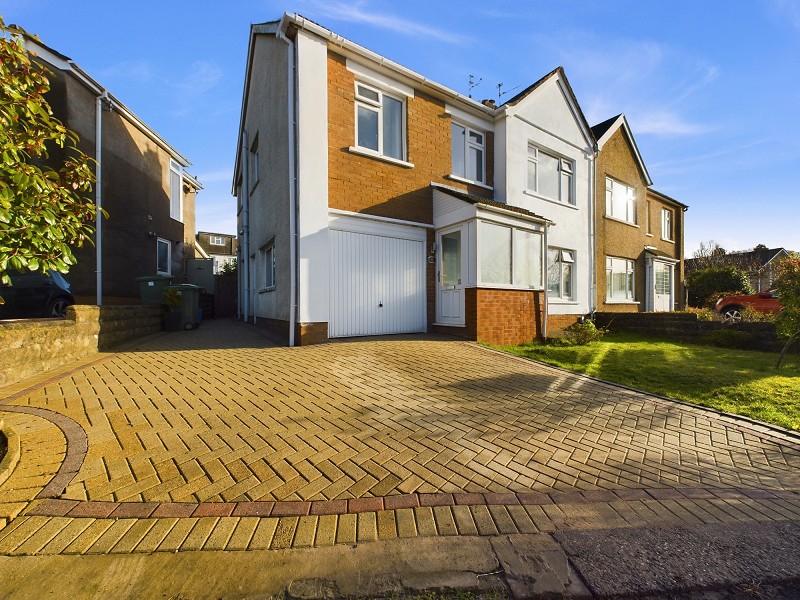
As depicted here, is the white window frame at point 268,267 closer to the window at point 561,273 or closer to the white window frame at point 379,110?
the white window frame at point 379,110

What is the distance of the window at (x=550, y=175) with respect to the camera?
41.5 ft

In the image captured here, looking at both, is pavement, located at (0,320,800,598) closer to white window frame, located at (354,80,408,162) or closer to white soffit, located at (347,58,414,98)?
white window frame, located at (354,80,408,162)

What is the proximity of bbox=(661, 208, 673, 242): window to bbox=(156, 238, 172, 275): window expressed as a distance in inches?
964

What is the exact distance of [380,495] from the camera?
2.48 metres

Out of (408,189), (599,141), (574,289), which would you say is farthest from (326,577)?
(599,141)

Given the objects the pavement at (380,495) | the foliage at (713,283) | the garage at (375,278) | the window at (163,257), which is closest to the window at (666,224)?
the foliage at (713,283)

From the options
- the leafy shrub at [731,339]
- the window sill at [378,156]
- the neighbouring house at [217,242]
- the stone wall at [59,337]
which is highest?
the neighbouring house at [217,242]

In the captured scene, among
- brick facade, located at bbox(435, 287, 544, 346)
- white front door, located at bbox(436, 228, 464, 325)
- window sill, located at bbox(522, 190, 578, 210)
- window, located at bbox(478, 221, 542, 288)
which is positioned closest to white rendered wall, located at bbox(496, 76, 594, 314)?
window sill, located at bbox(522, 190, 578, 210)

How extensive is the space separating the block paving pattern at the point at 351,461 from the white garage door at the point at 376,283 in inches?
127

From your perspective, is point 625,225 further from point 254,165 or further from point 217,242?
point 217,242

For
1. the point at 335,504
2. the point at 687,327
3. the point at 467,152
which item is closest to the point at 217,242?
the point at 467,152

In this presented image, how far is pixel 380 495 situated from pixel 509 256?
26.0 feet

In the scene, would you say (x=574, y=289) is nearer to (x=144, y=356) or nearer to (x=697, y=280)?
(x=144, y=356)

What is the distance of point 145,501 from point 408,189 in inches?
332
